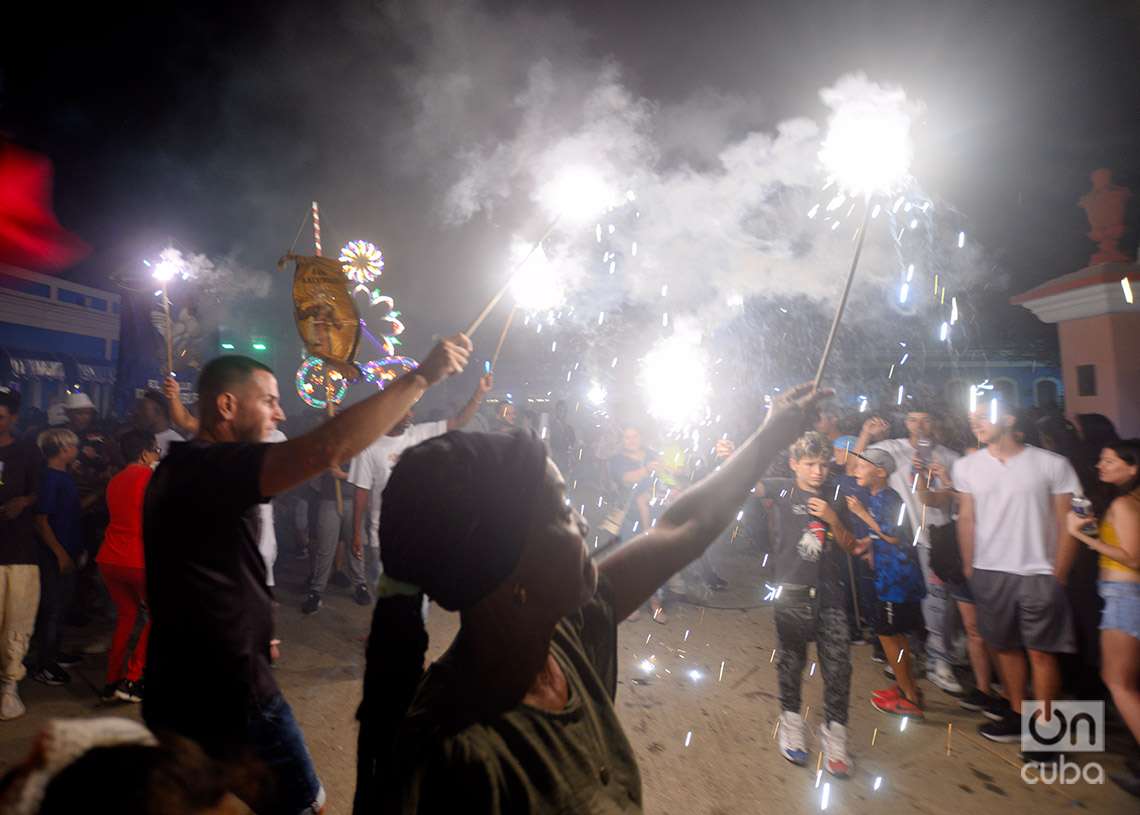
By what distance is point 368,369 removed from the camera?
12.8 meters

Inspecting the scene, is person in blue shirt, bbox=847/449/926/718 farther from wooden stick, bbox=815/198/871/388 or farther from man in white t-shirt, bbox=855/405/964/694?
wooden stick, bbox=815/198/871/388

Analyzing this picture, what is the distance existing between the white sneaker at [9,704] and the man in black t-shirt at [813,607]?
18.6ft

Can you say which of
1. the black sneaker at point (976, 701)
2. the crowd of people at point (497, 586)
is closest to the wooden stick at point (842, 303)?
the crowd of people at point (497, 586)

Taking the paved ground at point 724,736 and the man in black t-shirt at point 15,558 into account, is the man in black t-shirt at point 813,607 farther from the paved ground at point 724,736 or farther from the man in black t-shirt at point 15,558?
the man in black t-shirt at point 15,558

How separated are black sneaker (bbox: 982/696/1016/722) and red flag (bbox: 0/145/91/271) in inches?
601

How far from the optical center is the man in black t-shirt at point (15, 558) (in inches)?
170

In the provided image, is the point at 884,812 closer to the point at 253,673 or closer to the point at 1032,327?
the point at 253,673

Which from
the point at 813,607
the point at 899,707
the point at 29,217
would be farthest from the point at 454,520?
the point at 29,217

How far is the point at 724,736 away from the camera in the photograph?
446cm

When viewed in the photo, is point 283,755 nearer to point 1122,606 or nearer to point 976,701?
point 1122,606

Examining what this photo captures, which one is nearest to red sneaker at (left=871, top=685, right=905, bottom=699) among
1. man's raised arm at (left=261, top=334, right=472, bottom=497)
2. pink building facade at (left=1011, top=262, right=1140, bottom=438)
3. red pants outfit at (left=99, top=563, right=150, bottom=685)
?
man's raised arm at (left=261, top=334, right=472, bottom=497)

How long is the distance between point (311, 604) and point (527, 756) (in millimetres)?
6540

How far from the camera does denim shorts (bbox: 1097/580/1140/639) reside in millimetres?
3717

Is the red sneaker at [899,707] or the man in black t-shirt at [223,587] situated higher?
the man in black t-shirt at [223,587]
